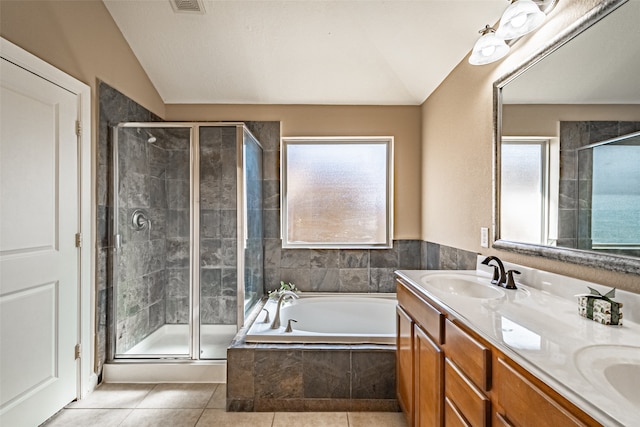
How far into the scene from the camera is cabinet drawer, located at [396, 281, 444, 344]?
1285mm

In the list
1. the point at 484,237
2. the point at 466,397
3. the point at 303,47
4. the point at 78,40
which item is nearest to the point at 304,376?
the point at 466,397

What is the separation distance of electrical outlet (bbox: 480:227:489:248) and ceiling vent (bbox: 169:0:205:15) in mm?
2385

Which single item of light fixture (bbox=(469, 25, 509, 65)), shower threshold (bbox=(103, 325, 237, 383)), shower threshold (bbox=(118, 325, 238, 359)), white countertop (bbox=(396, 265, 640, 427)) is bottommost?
shower threshold (bbox=(103, 325, 237, 383))

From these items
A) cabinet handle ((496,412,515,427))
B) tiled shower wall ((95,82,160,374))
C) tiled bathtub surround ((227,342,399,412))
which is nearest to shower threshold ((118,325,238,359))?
tiled shower wall ((95,82,160,374))

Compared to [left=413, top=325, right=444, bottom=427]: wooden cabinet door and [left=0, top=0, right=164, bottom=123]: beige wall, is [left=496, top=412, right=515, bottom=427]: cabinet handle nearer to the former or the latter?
[left=413, top=325, right=444, bottom=427]: wooden cabinet door

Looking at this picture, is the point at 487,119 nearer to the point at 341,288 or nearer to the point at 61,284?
the point at 341,288

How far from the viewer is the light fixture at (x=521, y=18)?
1.35m

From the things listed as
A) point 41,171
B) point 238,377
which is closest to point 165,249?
point 41,171

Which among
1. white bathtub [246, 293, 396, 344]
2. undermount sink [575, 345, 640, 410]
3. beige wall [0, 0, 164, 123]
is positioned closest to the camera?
undermount sink [575, 345, 640, 410]

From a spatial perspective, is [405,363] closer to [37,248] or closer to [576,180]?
[576,180]

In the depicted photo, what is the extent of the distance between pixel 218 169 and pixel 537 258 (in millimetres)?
2165

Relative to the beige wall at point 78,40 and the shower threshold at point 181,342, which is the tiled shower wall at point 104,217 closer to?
the beige wall at point 78,40

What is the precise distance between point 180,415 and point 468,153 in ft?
8.07

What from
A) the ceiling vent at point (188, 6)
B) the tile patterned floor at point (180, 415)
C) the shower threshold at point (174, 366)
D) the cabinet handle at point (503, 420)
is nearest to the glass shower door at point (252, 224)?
the shower threshold at point (174, 366)
